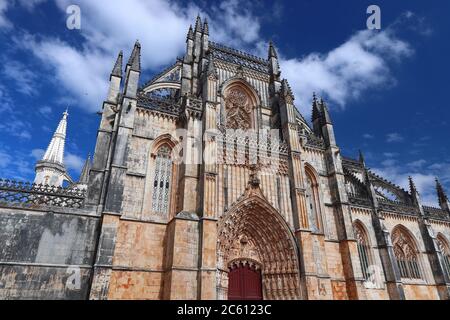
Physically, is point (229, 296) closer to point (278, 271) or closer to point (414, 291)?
point (278, 271)

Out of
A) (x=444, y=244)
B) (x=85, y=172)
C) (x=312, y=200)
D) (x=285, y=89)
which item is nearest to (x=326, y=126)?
(x=285, y=89)

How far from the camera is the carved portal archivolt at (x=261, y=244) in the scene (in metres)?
14.0

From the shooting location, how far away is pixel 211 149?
47.5 feet

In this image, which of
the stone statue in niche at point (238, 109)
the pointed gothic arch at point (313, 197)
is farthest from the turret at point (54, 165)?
the pointed gothic arch at point (313, 197)

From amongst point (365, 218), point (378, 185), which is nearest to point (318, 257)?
point (365, 218)

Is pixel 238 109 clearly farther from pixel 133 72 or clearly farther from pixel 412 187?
pixel 412 187

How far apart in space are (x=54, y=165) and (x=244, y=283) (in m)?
30.4

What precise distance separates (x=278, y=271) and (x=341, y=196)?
6482mm

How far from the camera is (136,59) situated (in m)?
16.0

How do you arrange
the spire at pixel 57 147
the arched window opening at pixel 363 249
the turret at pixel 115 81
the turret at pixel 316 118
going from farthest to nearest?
the spire at pixel 57 147 < the turret at pixel 316 118 < the arched window opening at pixel 363 249 < the turret at pixel 115 81

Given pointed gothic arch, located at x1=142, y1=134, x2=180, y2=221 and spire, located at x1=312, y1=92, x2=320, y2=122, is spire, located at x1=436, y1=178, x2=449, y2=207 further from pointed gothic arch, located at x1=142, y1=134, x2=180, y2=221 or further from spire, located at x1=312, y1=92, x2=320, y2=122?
pointed gothic arch, located at x1=142, y1=134, x2=180, y2=221

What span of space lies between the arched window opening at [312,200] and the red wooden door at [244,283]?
4.65m

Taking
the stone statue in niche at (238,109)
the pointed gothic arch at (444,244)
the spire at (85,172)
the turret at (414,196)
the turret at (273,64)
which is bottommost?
the pointed gothic arch at (444,244)

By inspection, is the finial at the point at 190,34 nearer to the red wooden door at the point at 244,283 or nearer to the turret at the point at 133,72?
the turret at the point at 133,72
